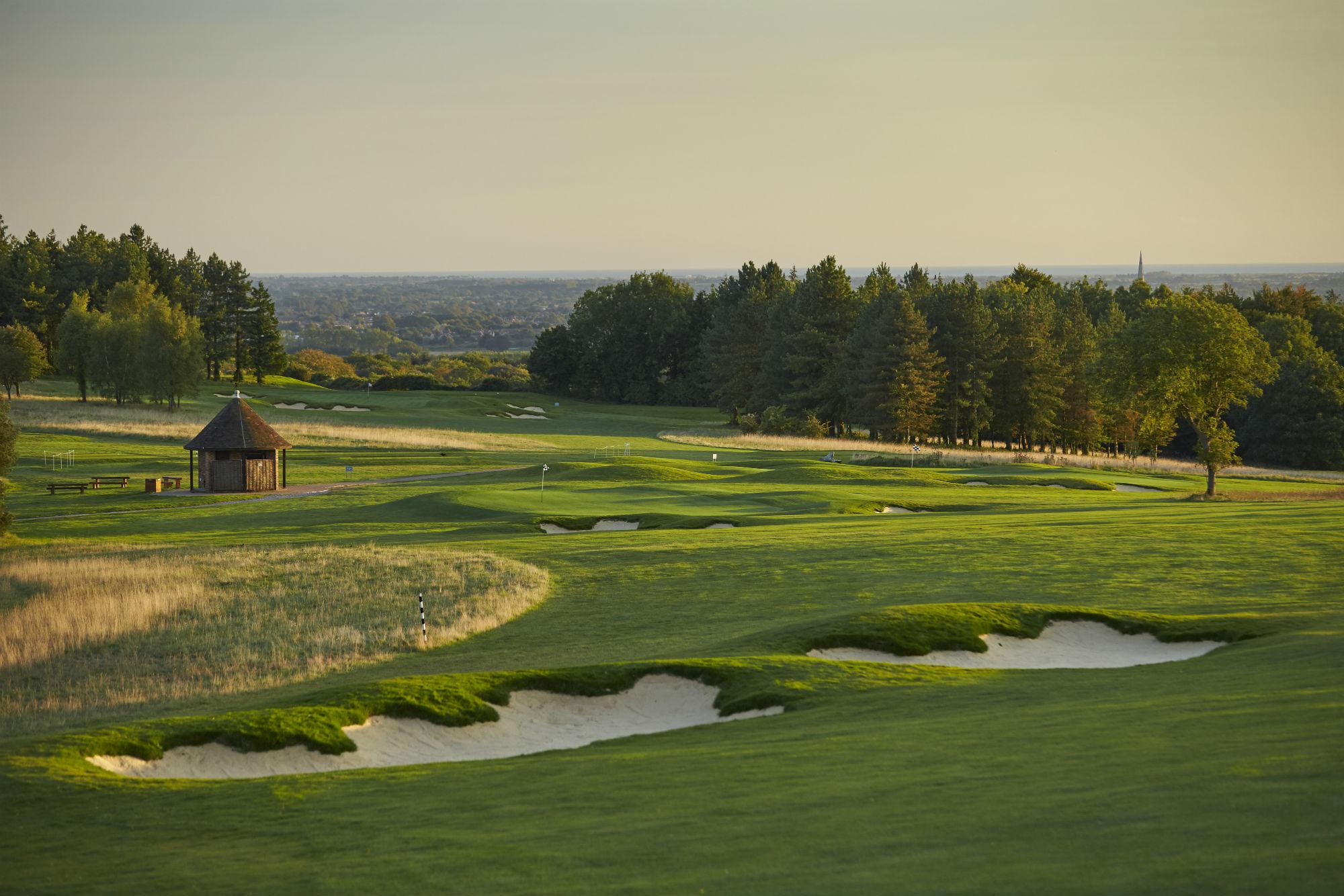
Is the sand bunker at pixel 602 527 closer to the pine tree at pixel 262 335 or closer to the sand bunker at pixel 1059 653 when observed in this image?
the sand bunker at pixel 1059 653

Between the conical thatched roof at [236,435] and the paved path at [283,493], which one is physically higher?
the conical thatched roof at [236,435]

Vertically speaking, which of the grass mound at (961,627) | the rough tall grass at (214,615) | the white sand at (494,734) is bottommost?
the rough tall grass at (214,615)

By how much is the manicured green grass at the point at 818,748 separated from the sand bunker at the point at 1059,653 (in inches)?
13.0

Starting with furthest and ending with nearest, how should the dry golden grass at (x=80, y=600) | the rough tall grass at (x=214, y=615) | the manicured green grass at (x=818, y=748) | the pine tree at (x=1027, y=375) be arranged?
the pine tree at (x=1027, y=375) < the dry golden grass at (x=80, y=600) < the rough tall grass at (x=214, y=615) < the manicured green grass at (x=818, y=748)

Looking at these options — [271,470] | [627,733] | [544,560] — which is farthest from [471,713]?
[271,470]

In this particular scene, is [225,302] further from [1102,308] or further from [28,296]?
[1102,308]

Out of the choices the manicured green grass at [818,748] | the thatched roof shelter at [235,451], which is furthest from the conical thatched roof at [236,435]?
the manicured green grass at [818,748]

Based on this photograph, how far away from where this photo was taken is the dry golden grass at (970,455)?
64.4 metres

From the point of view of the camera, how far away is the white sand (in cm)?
1483

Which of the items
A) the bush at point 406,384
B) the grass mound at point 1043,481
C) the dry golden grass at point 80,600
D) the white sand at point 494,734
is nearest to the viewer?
A: the white sand at point 494,734

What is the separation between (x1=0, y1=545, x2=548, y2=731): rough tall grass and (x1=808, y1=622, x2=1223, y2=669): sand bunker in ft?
28.3

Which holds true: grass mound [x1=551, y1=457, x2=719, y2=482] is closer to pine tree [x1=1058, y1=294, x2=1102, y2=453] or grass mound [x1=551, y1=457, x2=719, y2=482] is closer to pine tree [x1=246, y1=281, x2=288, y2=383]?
pine tree [x1=1058, y1=294, x2=1102, y2=453]

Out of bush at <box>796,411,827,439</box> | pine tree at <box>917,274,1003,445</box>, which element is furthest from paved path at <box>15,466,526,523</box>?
pine tree at <box>917,274,1003,445</box>

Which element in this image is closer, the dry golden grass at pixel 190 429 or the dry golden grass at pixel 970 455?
the dry golden grass at pixel 970 455
